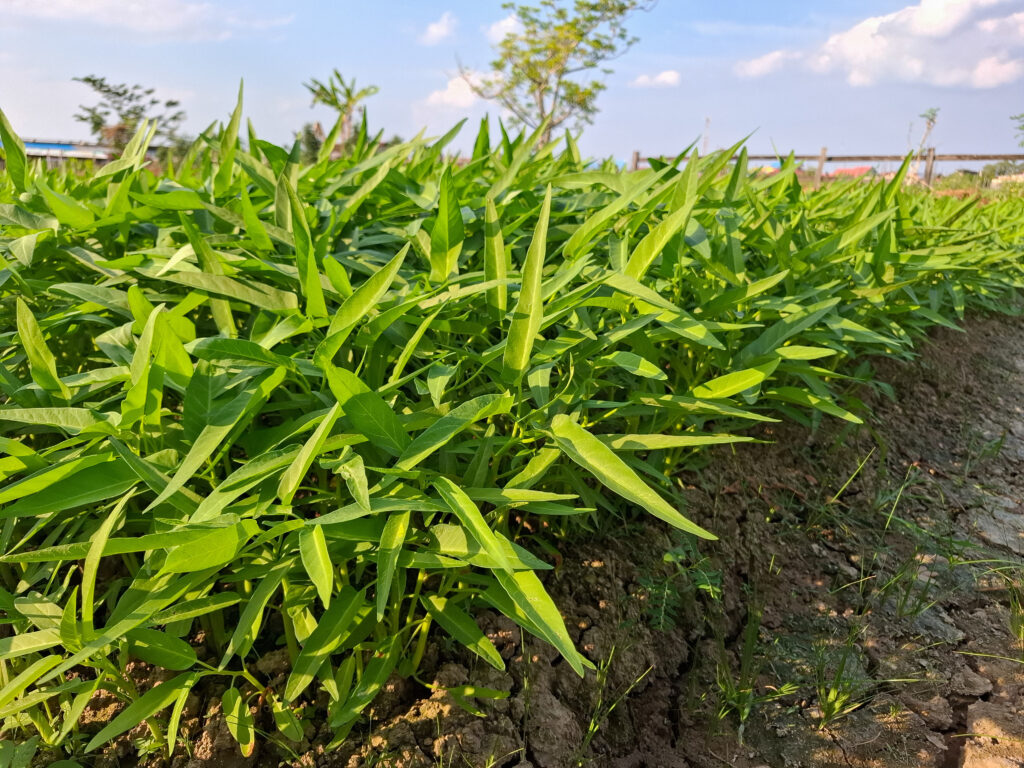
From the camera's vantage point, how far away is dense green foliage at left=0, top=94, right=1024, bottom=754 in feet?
3.09

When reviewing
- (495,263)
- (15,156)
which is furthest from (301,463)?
(15,156)

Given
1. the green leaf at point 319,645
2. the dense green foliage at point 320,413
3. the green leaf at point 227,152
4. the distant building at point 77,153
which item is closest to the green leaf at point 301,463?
the dense green foliage at point 320,413

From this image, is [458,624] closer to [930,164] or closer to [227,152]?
[227,152]

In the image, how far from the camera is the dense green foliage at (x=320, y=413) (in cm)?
94

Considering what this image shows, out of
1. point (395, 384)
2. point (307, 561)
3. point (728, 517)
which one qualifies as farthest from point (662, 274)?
point (307, 561)

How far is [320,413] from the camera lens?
1.04 meters

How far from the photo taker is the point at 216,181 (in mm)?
1850

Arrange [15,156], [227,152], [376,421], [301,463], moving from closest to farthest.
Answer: [301,463]
[376,421]
[15,156]
[227,152]

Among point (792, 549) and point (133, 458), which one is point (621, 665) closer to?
point (792, 549)

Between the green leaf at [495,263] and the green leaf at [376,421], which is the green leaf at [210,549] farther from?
the green leaf at [495,263]

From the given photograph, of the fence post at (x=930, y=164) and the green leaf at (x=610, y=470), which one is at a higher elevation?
the fence post at (x=930, y=164)

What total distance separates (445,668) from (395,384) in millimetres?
570

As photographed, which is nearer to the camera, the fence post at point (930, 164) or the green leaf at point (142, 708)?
the green leaf at point (142, 708)

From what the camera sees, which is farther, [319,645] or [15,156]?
[15,156]
